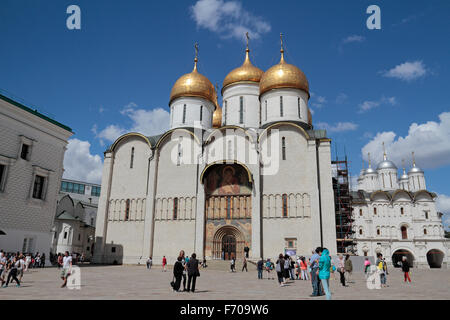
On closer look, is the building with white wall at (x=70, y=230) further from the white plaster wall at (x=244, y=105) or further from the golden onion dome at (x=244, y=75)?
the golden onion dome at (x=244, y=75)

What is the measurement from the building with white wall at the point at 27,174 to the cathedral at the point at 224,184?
6998 millimetres

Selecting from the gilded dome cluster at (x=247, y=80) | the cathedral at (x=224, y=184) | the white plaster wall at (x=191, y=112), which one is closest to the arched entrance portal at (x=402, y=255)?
the cathedral at (x=224, y=184)

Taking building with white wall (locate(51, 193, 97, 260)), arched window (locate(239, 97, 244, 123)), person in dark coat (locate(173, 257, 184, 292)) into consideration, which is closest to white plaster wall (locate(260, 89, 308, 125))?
arched window (locate(239, 97, 244, 123))

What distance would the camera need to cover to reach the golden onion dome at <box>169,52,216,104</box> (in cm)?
3045

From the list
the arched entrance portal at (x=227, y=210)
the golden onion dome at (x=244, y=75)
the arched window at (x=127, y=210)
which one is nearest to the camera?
the arched entrance portal at (x=227, y=210)

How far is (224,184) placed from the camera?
26.0 m

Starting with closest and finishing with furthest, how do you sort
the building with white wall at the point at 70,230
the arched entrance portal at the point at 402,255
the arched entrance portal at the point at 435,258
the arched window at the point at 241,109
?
the arched window at the point at 241,109 < the building with white wall at the point at 70,230 < the arched entrance portal at the point at 435,258 < the arched entrance portal at the point at 402,255

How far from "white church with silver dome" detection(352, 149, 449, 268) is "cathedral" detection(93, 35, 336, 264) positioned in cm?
2477

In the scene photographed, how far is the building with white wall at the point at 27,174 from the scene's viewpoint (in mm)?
18375

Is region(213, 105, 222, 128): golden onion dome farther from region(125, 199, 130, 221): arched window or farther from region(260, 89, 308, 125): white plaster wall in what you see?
region(125, 199, 130, 221): arched window

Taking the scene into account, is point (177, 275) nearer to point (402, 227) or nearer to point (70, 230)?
point (70, 230)

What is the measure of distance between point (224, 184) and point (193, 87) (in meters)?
10.2
